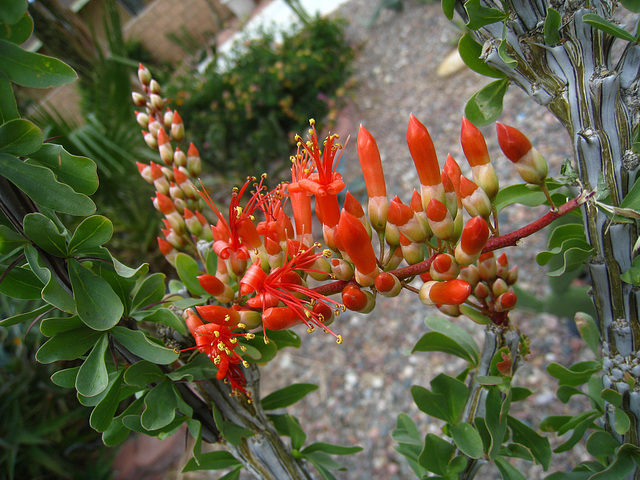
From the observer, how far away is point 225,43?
6457 mm

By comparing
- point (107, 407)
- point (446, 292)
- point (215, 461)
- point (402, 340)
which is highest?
point (107, 407)

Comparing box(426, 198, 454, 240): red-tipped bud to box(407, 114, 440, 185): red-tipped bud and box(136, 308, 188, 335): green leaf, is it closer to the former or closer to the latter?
box(407, 114, 440, 185): red-tipped bud

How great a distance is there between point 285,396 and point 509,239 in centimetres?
52

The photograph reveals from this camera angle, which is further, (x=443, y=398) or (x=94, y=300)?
(x=443, y=398)

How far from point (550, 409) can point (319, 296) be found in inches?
69.7

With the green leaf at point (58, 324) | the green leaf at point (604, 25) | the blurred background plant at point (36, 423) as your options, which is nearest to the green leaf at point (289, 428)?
the green leaf at point (58, 324)

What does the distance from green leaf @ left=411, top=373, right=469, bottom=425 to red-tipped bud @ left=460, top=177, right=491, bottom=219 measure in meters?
0.30

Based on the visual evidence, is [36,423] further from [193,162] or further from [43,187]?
[43,187]

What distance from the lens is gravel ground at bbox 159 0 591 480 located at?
2064 millimetres

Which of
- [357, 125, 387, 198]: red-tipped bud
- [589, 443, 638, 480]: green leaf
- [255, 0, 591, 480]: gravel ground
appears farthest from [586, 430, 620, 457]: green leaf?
[255, 0, 591, 480]: gravel ground

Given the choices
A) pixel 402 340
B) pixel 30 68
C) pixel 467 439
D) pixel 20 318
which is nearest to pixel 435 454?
pixel 467 439

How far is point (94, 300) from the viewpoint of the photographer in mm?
565

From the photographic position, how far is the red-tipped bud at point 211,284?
1.93ft

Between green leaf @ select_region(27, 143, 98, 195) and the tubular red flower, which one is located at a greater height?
green leaf @ select_region(27, 143, 98, 195)
